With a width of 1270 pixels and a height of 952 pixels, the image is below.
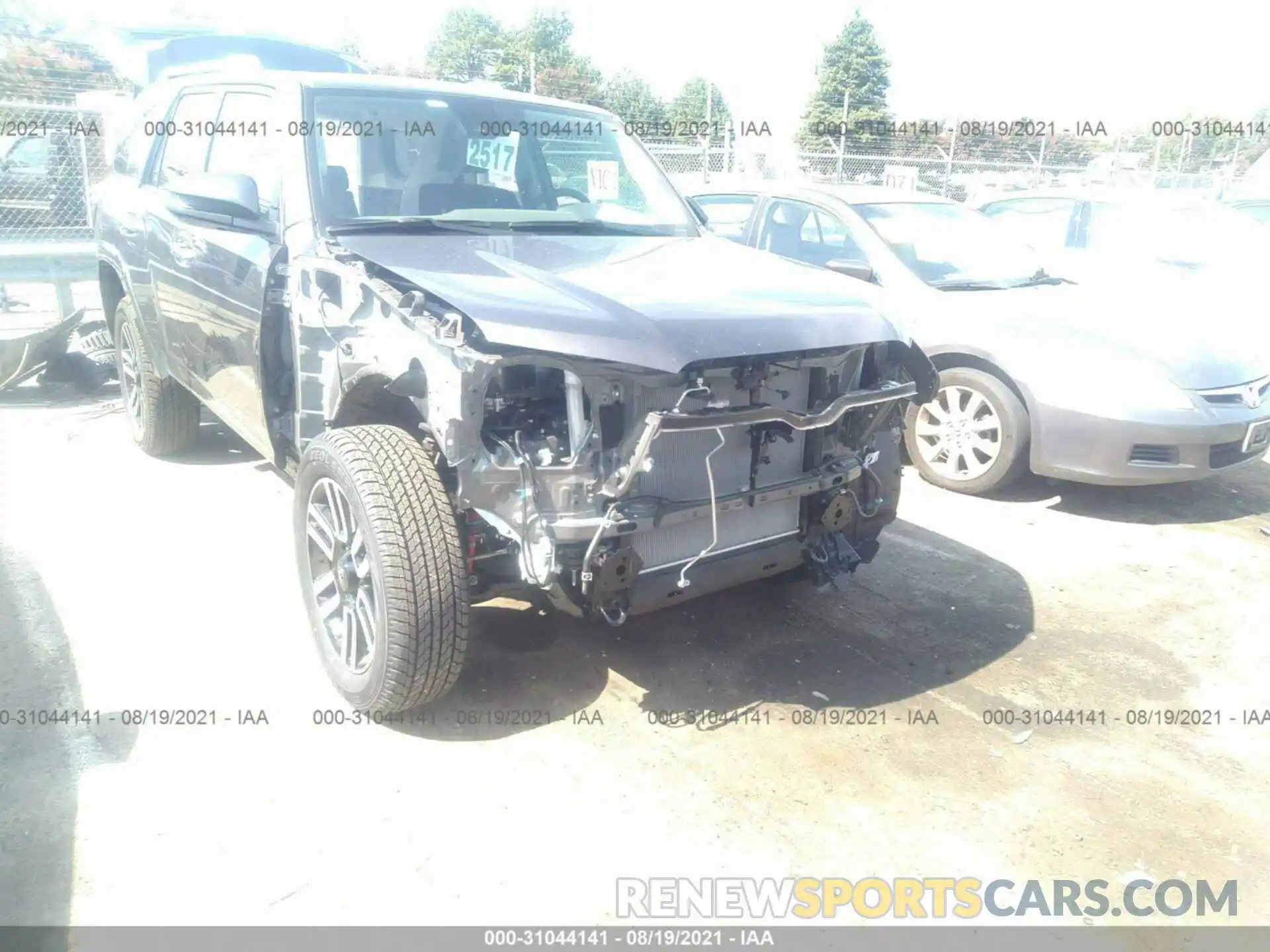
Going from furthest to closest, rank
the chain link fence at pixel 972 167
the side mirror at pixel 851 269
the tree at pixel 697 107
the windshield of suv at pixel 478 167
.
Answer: the tree at pixel 697 107
the chain link fence at pixel 972 167
the side mirror at pixel 851 269
the windshield of suv at pixel 478 167

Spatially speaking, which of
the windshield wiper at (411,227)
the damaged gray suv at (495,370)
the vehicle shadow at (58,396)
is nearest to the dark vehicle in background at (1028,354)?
the damaged gray suv at (495,370)

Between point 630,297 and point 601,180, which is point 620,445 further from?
point 601,180

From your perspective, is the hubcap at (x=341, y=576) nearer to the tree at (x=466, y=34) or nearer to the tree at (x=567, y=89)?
the tree at (x=567, y=89)

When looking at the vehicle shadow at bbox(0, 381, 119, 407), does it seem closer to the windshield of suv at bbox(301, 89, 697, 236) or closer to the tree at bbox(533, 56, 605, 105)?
the windshield of suv at bbox(301, 89, 697, 236)

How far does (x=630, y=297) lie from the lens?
2846mm

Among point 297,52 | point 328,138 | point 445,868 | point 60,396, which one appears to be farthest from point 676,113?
point 445,868

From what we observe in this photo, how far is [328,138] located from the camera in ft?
11.7

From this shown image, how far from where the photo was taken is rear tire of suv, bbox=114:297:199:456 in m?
5.25

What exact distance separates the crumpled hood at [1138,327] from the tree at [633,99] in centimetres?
1863

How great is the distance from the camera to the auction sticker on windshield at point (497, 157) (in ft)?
12.8

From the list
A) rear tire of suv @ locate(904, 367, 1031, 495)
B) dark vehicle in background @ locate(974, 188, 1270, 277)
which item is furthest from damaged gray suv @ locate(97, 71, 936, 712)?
dark vehicle in background @ locate(974, 188, 1270, 277)

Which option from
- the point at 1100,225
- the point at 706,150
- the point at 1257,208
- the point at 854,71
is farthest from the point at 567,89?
the point at 854,71

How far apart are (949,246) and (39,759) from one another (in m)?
5.49
